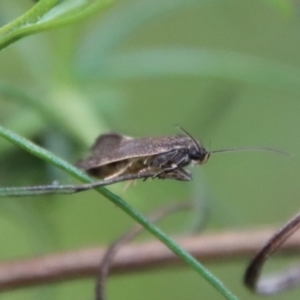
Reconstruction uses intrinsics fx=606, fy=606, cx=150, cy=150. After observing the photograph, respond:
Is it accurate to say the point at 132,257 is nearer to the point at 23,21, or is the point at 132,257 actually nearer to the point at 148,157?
the point at 148,157

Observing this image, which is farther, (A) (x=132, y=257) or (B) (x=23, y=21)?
(A) (x=132, y=257)

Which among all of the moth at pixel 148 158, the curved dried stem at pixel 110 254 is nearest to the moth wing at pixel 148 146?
the moth at pixel 148 158

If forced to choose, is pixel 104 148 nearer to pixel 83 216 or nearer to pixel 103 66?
pixel 103 66

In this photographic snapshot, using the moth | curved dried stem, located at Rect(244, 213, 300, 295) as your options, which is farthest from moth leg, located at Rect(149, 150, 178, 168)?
curved dried stem, located at Rect(244, 213, 300, 295)

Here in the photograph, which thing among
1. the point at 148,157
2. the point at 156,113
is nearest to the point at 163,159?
the point at 148,157

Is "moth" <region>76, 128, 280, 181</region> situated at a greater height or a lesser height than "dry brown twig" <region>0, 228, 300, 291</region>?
greater

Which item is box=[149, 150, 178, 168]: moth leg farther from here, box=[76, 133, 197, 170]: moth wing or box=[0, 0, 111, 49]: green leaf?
box=[0, 0, 111, 49]: green leaf
